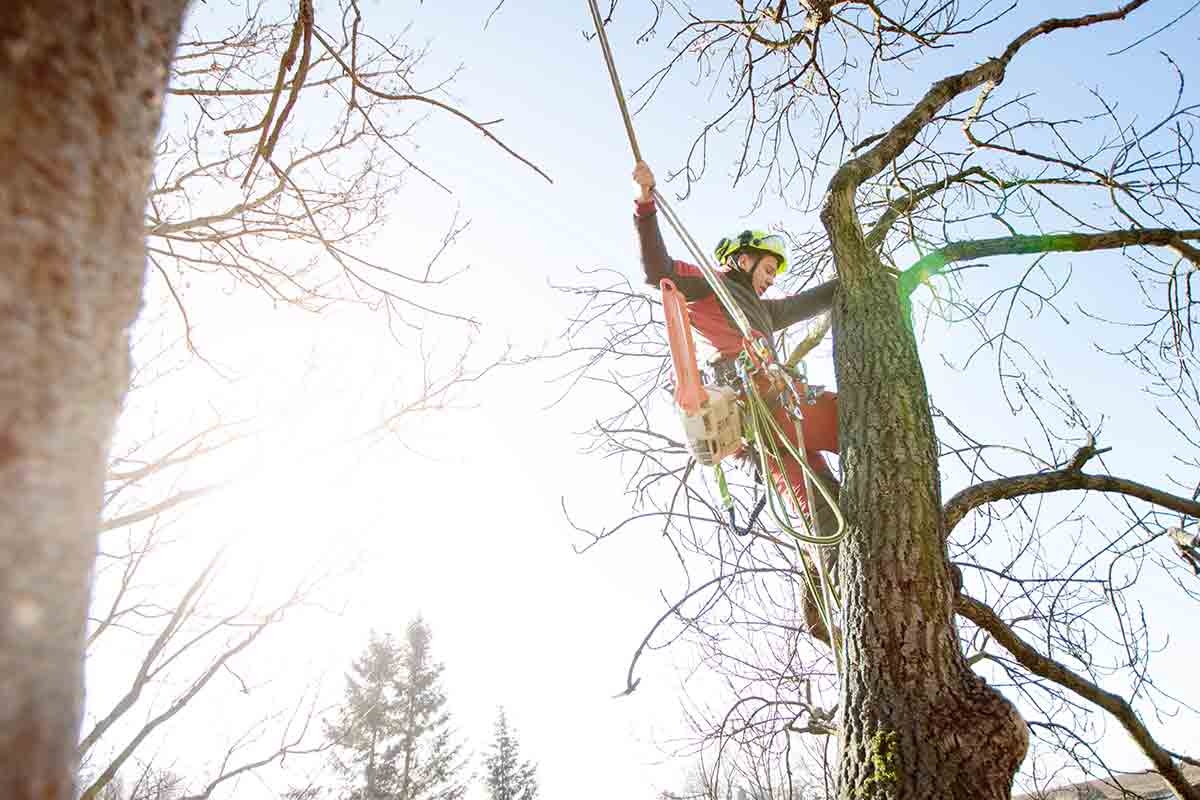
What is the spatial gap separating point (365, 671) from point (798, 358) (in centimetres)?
2386

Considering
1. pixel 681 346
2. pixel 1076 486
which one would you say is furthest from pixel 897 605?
pixel 1076 486

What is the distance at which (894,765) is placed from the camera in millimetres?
Result: 1886

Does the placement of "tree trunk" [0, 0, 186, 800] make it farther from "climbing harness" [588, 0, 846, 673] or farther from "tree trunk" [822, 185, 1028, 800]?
"climbing harness" [588, 0, 846, 673]

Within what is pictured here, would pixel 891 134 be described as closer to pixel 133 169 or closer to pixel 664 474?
pixel 664 474

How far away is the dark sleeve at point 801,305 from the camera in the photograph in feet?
12.0

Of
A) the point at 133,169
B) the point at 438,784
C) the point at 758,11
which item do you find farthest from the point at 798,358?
the point at 438,784

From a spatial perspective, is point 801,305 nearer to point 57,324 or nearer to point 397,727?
point 57,324

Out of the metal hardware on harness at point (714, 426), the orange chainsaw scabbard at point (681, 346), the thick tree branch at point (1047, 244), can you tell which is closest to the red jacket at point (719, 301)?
the orange chainsaw scabbard at point (681, 346)

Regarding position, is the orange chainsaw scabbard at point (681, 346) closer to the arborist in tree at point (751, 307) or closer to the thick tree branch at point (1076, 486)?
the arborist in tree at point (751, 307)

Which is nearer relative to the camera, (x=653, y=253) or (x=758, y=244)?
(x=653, y=253)

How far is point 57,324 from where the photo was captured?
0.38m

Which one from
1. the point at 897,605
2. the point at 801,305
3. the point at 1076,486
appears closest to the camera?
the point at 897,605

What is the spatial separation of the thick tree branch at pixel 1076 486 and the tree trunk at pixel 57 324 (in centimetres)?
306

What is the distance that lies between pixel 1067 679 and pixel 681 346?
2.26 m
